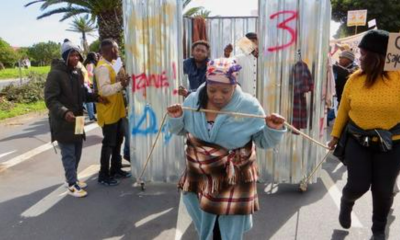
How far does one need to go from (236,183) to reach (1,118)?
30.1ft

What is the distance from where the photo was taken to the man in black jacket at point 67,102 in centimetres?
385

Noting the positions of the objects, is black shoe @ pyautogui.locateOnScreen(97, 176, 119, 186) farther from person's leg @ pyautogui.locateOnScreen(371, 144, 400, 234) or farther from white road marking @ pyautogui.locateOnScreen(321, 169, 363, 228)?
person's leg @ pyautogui.locateOnScreen(371, 144, 400, 234)

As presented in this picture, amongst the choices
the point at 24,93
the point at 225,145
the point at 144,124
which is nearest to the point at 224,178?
the point at 225,145

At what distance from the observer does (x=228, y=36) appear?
22.4 feet

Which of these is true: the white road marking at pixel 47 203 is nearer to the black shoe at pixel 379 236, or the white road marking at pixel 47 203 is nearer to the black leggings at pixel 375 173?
the black leggings at pixel 375 173

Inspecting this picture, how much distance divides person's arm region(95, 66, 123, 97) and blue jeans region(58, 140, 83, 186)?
→ 26.5 inches

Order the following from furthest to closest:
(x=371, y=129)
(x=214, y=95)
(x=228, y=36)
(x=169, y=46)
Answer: (x=228, y=36) < (x=169, y=46) < (x=371, y=129) < (x=214, y=95)

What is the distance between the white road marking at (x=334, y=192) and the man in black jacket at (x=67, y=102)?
2919 millimetres

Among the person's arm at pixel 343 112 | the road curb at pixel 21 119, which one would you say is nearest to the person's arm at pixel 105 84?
the person's arm at pixel 343 112

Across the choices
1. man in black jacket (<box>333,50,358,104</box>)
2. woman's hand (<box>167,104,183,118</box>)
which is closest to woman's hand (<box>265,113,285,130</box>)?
woman's hand (<box>167,104,183,118</box>)

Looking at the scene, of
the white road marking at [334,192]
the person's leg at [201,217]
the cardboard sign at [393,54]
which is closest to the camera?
the person's leg at [201,217]

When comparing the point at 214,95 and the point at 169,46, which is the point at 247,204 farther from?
the point at 169,46

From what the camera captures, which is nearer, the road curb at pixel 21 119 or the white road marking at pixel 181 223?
the white road marking at pixel 181 223

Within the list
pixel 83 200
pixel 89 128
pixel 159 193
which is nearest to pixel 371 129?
pixel 159 193
